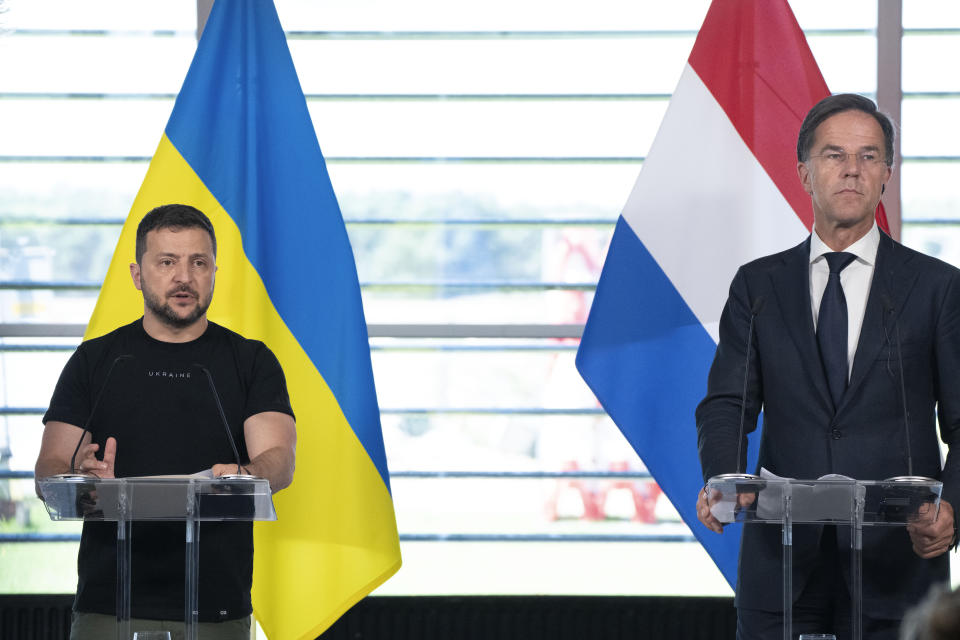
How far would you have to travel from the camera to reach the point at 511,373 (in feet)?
14.9

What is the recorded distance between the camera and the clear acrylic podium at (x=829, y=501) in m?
2.10

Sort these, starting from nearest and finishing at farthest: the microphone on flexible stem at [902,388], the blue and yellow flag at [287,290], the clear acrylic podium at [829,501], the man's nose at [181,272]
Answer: the clear acrylic podium at [829,501]
the microphone on flexible stem at [902,388]
the man's nose at [181,272]
the blue and yellow flag at [287,290]

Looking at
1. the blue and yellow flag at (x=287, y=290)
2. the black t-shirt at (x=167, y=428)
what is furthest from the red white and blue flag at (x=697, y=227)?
the black t-shirt at (x=167, y=428)

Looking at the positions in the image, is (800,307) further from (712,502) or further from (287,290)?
(287,290)

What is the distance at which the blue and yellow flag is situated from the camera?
374 cm

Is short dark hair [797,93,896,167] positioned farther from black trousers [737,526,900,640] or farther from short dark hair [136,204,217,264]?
short dark hair [136,204,217,264]

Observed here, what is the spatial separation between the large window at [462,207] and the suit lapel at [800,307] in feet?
6.11

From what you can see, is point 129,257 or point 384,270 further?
point 384,270

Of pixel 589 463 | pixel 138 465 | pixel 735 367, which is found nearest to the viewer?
pixel 735 367

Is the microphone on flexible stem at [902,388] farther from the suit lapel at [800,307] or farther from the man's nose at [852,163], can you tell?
the man's nose at [852,163]

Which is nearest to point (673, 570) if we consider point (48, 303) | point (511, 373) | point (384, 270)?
point (511, 373)

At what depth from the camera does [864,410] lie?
8.25ft

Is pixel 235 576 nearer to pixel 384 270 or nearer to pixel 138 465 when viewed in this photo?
pixel 138 465

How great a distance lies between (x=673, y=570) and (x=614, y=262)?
1.36 metres
